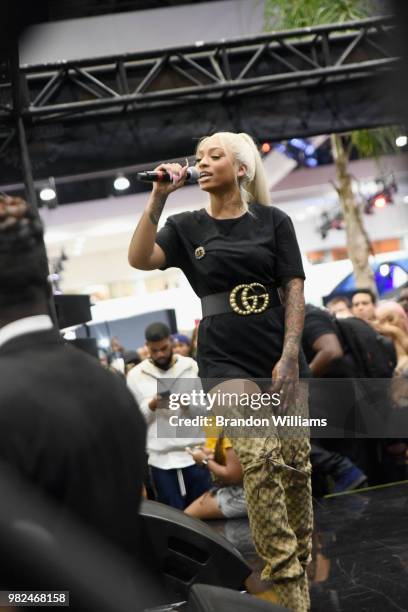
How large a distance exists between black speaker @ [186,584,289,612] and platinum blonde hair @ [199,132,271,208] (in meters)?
1.04

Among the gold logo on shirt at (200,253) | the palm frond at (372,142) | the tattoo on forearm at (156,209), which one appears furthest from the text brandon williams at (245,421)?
the palm frond at (372,142)

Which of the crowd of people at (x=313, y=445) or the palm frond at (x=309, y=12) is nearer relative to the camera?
the crowd of people at (x=313, y=445)

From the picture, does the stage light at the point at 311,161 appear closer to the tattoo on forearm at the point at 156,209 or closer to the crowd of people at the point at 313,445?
the crowd of people at the point at 313,445

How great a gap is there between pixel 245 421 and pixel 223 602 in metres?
0.67

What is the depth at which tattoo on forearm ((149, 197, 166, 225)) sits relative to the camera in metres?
1.90

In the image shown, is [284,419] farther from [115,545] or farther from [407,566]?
[115,545]

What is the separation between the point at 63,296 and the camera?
3094 mm

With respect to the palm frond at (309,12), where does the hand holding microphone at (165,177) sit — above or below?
below

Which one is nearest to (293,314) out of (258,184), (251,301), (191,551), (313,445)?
(251,301)

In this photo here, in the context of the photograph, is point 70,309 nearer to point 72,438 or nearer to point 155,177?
point 155,177

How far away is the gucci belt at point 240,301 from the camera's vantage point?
2.06m

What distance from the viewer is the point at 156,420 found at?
213 centimetres

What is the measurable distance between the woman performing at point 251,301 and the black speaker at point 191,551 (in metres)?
0.12

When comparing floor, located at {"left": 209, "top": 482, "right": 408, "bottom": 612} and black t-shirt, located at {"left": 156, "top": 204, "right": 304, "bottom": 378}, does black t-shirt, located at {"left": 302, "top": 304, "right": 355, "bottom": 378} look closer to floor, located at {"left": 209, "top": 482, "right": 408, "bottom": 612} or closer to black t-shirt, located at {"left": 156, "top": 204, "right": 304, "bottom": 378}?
floor, located at {"left": 209, "top": 482, "right": 408, "bottom": 612}
